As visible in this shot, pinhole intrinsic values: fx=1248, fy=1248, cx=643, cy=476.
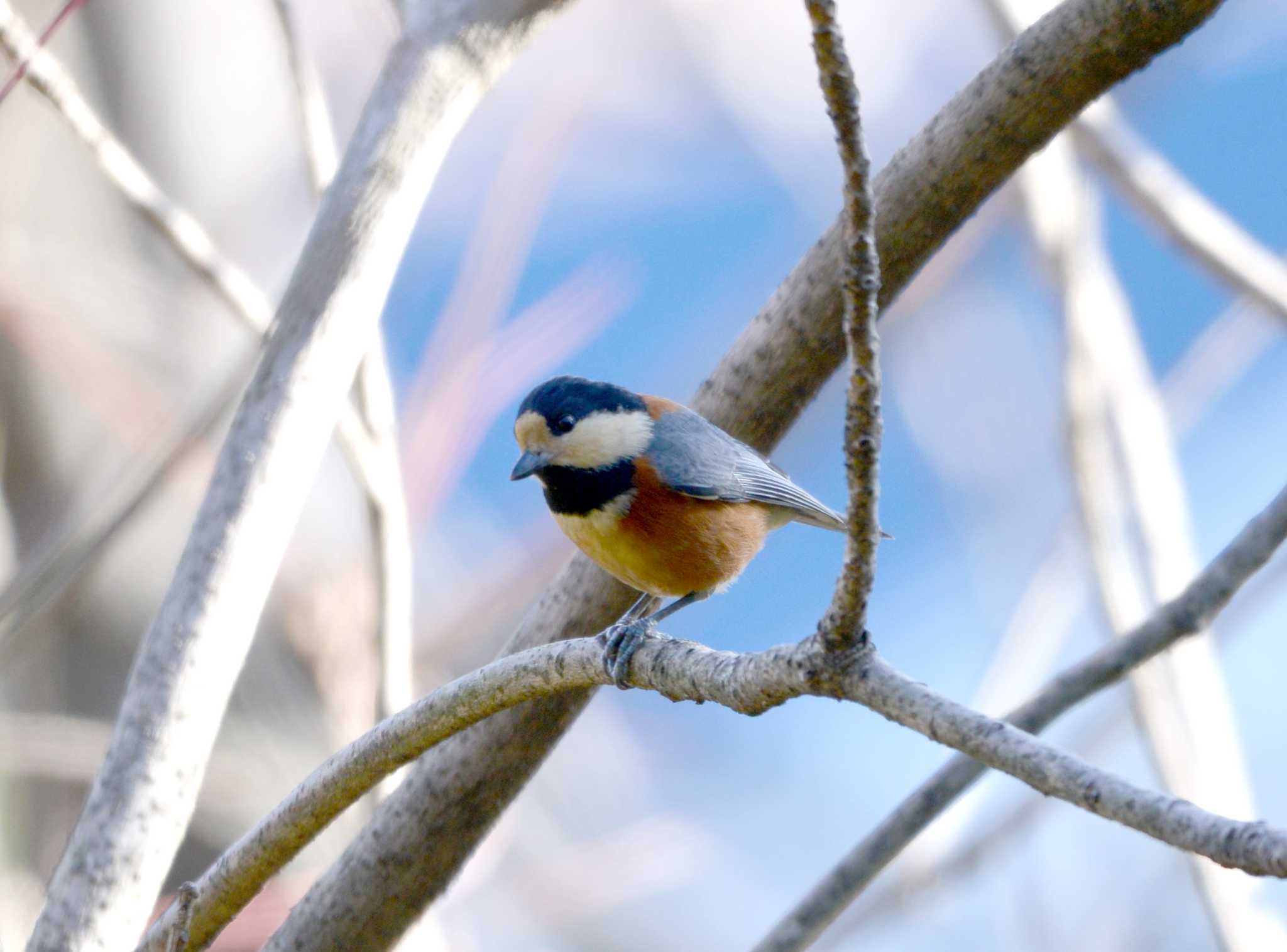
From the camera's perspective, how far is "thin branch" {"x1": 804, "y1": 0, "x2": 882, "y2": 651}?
95 centimetres

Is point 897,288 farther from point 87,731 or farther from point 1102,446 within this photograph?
point 87,731

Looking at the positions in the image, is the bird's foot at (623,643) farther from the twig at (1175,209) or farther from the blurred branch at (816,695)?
the twig at (1175,209)

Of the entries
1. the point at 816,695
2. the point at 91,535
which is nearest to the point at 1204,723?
the point at 816,695

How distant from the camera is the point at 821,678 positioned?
1.03 metres

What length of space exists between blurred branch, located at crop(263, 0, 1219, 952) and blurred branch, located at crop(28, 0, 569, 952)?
0.30m

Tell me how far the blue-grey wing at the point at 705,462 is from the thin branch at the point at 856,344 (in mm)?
912

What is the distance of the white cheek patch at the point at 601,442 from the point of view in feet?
6.98

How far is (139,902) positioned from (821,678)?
1.06m

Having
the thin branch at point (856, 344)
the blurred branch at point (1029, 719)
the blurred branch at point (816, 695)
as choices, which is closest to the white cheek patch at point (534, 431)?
the blurred branch at point (816, 695)

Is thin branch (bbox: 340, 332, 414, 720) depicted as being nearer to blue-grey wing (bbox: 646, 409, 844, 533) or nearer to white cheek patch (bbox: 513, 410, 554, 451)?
white cheek patch (bbox: 513, 410, 554, 451)

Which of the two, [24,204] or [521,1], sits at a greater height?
[24,204]

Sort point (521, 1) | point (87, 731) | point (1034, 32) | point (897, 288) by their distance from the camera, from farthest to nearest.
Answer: point (87, 731) < point (521, 1) < point (897, 288) < point (1034, 32)

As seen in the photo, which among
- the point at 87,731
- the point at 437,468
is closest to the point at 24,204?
the point at 87,731

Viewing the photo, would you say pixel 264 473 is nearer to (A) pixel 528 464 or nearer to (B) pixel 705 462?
(A) pixel 528 464
